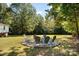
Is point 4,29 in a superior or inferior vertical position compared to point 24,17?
inferior

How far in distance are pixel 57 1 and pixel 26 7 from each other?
40 cm

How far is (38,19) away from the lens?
2.71 meters

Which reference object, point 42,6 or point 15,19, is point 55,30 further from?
point 15,19

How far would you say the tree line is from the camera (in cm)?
270

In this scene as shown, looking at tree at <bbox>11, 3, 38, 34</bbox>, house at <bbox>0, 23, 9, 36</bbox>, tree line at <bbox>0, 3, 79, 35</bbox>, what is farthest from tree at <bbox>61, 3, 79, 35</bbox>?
house at <bbox>0, 23, 9, 36</bbox>

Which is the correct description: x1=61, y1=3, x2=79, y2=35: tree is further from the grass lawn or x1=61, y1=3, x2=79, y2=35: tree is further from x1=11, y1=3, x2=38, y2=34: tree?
→ x1=11, y1=3, x2=38, y2=34: tree

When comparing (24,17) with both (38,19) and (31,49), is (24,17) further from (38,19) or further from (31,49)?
(31,49)

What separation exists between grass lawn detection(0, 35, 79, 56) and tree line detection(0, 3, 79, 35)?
0.26ft

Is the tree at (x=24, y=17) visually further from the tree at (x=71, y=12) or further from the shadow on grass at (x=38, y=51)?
the tree at (x=71, y=12)

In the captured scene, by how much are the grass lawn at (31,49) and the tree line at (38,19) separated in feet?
0.26

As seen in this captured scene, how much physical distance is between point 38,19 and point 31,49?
39 centimetres

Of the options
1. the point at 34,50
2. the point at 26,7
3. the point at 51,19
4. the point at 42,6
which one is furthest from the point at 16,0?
the point at 34,50

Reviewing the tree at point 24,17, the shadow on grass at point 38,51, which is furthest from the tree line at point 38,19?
the shadow on grass at point 38,51

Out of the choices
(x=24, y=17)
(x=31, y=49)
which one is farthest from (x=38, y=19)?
(x=31, y=49)
